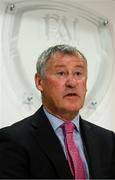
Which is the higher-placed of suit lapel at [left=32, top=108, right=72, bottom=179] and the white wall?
the white wall

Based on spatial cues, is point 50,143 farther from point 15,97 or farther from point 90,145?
point 15,97

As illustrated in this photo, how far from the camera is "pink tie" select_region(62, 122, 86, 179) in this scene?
116 centimetres

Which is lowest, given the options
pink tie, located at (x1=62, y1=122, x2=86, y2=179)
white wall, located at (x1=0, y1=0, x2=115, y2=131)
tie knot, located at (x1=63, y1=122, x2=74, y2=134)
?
pink tie, located at (x1=62, y1=122, x2=86, y2=179)

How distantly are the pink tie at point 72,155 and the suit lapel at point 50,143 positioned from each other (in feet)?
0.11

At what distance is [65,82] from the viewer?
3.96ft

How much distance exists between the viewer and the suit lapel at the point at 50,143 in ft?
3.68

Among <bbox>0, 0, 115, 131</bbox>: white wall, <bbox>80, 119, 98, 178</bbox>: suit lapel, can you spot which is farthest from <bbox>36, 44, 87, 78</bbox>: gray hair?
<bbox>0, 0, 115, 131</bbox>: white wall

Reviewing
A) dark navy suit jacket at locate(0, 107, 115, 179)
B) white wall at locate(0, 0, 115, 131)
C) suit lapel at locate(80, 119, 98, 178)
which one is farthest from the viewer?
white wall at locate(0, 0, 115, 131)

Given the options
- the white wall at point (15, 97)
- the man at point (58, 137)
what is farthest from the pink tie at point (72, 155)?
the white wall at point (15, 97)

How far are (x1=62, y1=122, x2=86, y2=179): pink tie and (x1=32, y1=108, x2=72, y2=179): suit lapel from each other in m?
0.03

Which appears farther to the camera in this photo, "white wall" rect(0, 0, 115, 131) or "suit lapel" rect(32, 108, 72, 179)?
"white wall" rect(0, 0, 115, 131)

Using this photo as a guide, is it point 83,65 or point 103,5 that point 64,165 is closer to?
point 83,65

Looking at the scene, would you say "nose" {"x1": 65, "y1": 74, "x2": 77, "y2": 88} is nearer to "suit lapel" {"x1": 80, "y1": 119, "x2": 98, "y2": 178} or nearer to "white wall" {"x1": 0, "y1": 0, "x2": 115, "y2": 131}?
"suit lapel" {"x1": 80, "y1": 119, "x2": 98, "y2": 178}

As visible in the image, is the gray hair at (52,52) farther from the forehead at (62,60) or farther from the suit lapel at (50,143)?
the suit lapel at (50,143)
